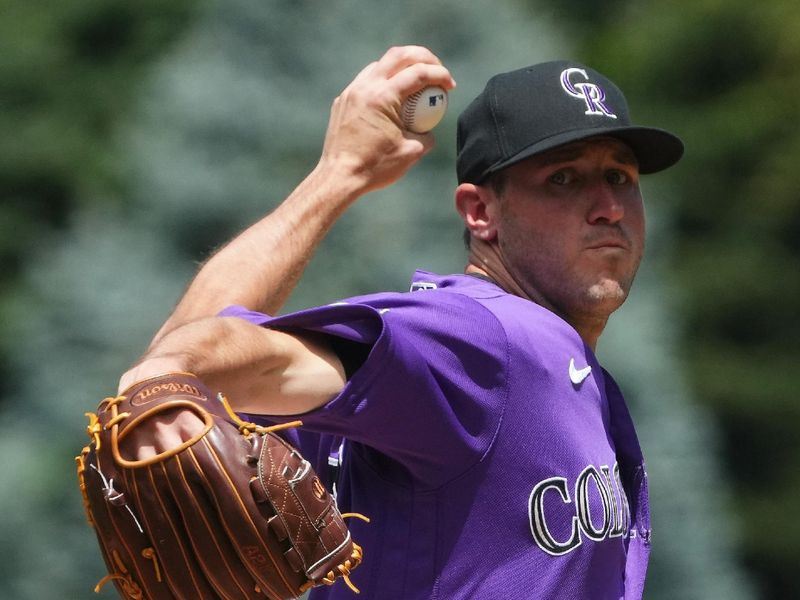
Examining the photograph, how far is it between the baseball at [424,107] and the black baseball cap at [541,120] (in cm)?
7

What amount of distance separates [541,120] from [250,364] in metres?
1.05

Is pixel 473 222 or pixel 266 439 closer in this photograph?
pixel 266 439

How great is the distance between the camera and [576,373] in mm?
2555

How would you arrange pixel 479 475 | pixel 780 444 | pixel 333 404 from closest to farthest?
1. pixel 333 404
2. pixel 479 475
3. pixel 780 444

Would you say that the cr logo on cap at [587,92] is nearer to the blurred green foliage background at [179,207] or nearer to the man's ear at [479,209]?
the man's ear at [479,209]

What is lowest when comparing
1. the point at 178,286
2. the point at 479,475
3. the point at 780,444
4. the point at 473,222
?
the point at 479,475

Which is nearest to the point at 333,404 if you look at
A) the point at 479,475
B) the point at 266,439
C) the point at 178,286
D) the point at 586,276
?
the point at 266,439

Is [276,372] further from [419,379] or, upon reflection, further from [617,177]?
[617,177]

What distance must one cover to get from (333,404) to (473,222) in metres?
0.94

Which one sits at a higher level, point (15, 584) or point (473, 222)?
point (15, 584)

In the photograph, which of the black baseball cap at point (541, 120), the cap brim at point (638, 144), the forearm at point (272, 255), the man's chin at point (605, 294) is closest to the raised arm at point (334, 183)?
the forearm at point (272, 255)

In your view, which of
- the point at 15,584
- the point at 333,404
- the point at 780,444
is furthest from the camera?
the point at 780,444

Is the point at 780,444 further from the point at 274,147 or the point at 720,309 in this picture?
the point at 274,147

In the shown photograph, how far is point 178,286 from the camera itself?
4875mm
